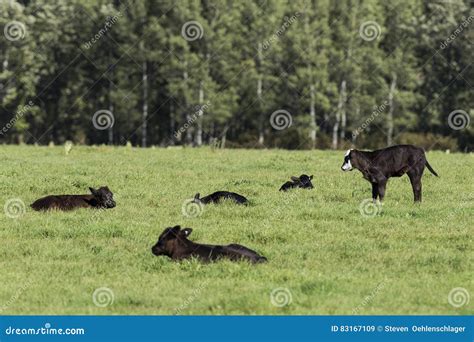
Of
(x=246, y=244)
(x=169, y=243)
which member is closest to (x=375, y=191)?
(x=246, y=244)

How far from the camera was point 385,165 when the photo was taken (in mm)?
20734

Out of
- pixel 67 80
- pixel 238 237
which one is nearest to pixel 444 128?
pixel 67 80

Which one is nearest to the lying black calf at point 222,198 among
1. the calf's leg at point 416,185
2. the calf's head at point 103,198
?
the calf's head at point 103,198

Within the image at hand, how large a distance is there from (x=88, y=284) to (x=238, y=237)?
13.0 feet

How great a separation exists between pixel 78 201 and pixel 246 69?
5112 centimetres

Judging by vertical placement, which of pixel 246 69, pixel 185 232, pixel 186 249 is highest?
pixel 246 69

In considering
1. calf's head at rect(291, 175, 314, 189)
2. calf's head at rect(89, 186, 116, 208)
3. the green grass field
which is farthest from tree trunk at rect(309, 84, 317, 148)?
calf's head at rect(89, 186, 116, 208)

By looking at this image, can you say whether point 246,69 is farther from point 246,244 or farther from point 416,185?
point 246,244

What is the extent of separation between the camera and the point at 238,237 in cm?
1598

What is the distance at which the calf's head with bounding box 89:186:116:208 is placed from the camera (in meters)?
19.8

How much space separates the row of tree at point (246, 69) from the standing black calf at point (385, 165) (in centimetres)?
4655

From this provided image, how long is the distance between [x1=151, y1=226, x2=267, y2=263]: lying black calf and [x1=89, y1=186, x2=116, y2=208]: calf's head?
588 centimetres

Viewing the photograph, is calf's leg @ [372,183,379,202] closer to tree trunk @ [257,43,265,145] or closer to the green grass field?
the green grass field
